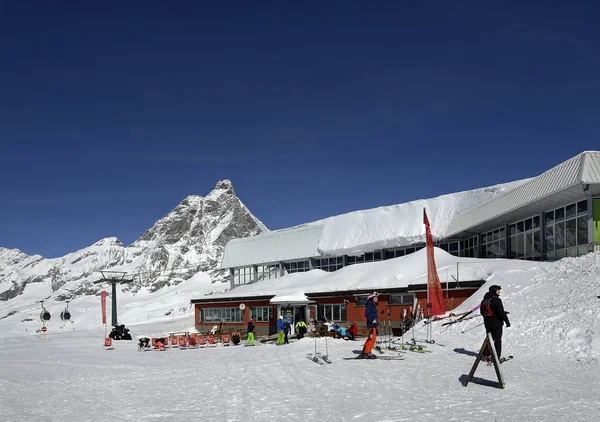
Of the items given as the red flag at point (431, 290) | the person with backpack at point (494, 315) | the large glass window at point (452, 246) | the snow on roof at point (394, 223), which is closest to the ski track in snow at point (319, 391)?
the person with backpack at point (494, 315)

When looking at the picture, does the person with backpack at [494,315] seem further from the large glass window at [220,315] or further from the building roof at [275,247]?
the building roof at [275,247]

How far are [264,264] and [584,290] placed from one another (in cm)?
4689

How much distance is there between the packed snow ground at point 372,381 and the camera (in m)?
9.23

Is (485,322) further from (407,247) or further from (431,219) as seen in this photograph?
(407,247)

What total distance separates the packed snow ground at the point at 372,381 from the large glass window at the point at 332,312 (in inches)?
614

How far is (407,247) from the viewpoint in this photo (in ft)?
166

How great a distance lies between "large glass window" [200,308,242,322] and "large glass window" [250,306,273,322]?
79.2 inches

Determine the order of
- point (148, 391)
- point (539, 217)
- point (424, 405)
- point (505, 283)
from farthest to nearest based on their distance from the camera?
point (539, 217), point (505, 283), point (148, 391), point (424, 405)

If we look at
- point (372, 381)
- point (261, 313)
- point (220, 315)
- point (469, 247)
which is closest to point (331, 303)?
point (261, 313)

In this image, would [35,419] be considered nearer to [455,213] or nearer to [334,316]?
[334,316]

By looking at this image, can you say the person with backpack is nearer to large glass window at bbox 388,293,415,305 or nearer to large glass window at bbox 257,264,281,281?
large glass window at bbox 388,293,415,305

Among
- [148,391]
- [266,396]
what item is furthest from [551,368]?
[148,391]

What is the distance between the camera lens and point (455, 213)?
48.8 metres

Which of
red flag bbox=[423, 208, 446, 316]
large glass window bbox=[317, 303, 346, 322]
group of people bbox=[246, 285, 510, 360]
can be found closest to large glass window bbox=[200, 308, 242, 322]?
large glass window bbox=[317, 303, 346, 322]
